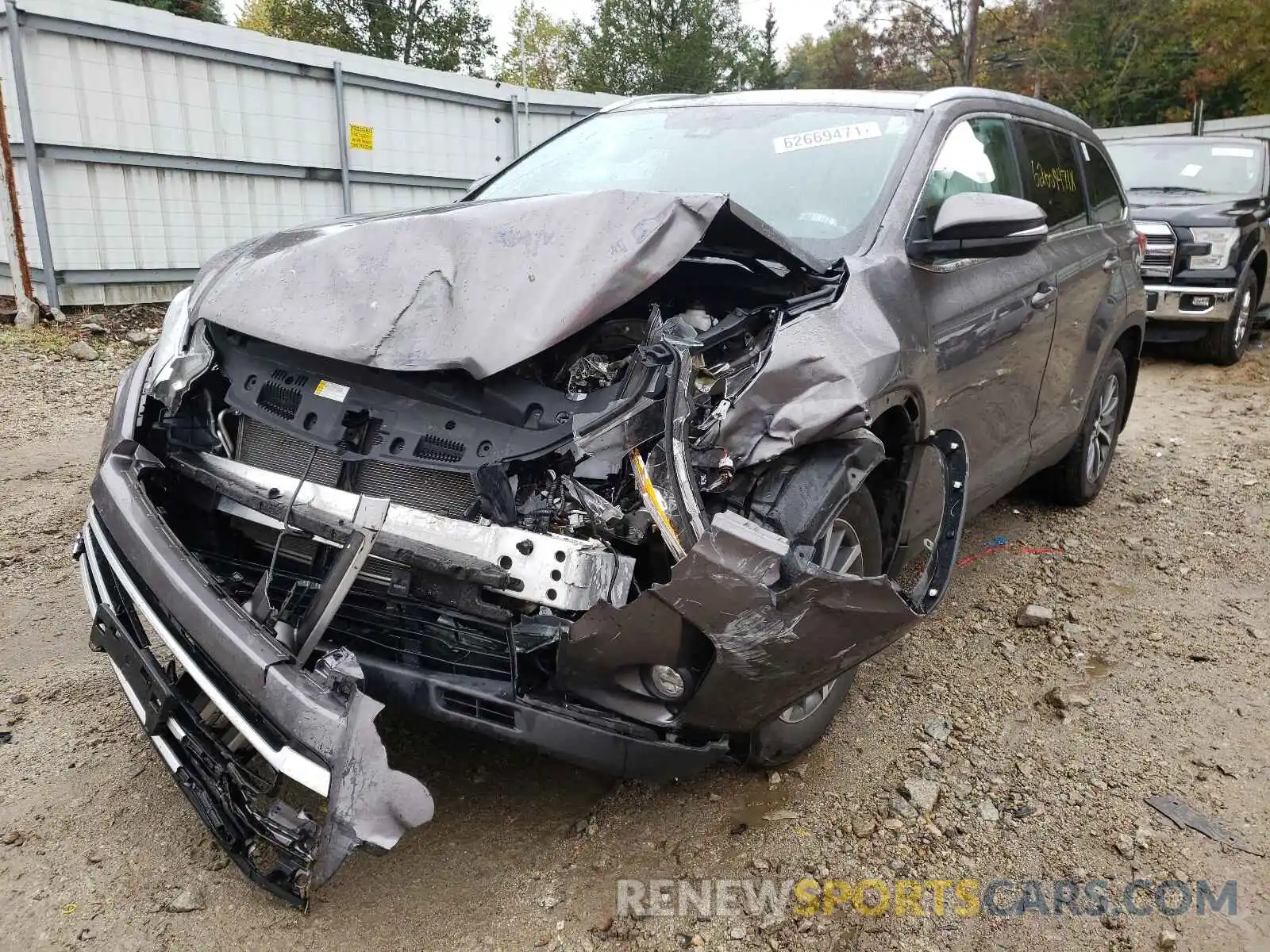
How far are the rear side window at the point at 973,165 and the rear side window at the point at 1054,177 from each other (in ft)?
0.55

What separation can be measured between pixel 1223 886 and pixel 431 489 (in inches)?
83.9

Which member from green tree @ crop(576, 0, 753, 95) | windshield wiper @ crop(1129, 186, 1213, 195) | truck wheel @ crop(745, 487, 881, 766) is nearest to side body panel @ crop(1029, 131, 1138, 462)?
truck wheel @ crop(745, 487, 881, 766)

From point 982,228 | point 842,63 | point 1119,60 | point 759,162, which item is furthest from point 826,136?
point 842,63

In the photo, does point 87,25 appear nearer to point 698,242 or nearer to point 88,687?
point 88,687

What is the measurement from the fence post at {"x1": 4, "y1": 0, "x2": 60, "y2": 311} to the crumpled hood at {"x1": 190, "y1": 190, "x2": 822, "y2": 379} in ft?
19.3

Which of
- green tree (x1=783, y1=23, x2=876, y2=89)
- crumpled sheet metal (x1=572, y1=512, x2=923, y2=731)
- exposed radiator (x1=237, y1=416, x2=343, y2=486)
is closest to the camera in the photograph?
crumpled sheet metal (x1=572, y1=512, x2=923, y2=731)

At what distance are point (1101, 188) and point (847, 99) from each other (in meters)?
1.91

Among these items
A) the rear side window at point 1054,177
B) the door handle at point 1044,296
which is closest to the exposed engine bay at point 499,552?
the door handle at point 1044,296

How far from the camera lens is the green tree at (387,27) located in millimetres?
33219

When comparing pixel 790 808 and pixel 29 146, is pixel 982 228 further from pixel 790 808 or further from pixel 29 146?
pixel 29 146

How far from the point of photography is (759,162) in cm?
325

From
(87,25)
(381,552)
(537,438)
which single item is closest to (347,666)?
(381,552)

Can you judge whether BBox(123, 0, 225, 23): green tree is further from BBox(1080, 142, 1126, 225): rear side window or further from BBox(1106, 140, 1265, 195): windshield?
BBox(1080, 142, 1126, 225): rear side window

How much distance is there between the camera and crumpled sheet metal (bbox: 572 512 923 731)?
1917 millimetres
